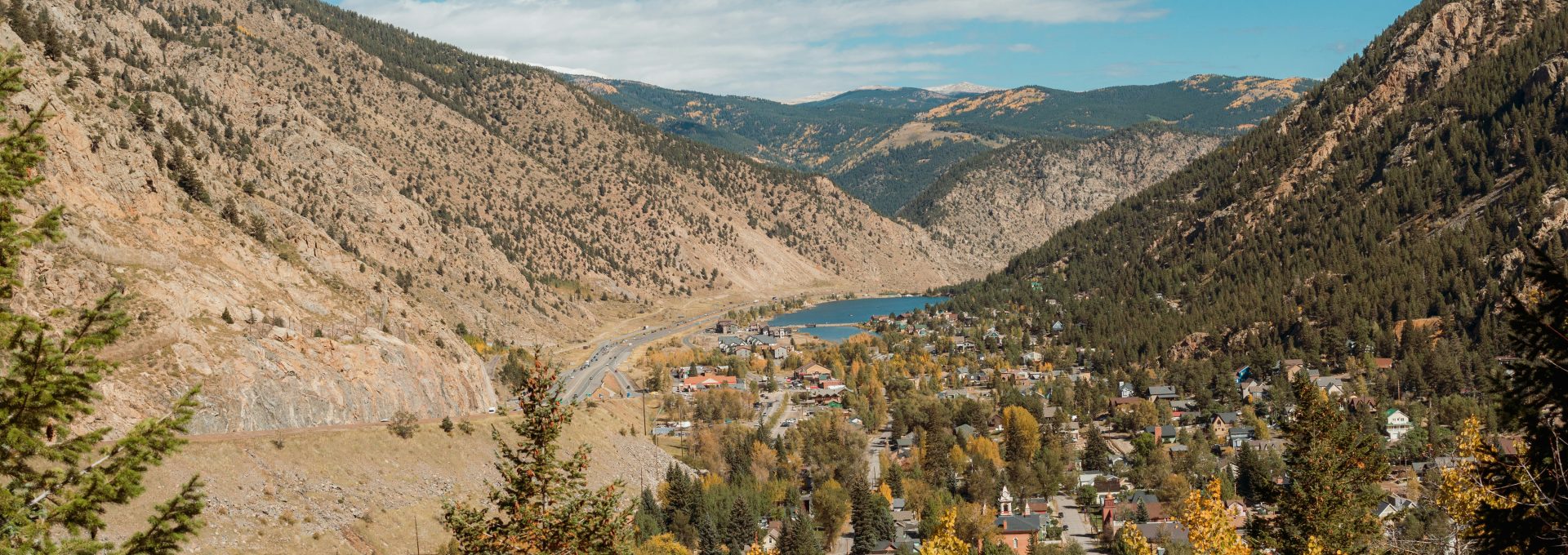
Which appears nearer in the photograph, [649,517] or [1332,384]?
[649,517]

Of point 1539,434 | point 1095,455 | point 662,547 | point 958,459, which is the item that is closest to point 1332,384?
point 1095,455

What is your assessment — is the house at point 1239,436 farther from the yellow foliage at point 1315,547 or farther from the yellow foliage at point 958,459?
the yellow foliage at point 1315,547

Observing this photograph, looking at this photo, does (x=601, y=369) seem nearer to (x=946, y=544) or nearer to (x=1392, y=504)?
(x=1392, y=504)

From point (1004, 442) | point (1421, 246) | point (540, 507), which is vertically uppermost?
point (1421, 246)

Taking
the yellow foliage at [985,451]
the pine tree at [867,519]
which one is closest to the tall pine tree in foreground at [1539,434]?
the pine tree at [867,519]

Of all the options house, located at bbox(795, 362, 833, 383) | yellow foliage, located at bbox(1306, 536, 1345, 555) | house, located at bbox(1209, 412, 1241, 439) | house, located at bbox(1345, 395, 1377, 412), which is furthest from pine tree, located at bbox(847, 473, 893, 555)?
house, located at bbox(795, 362, 833, 383)
